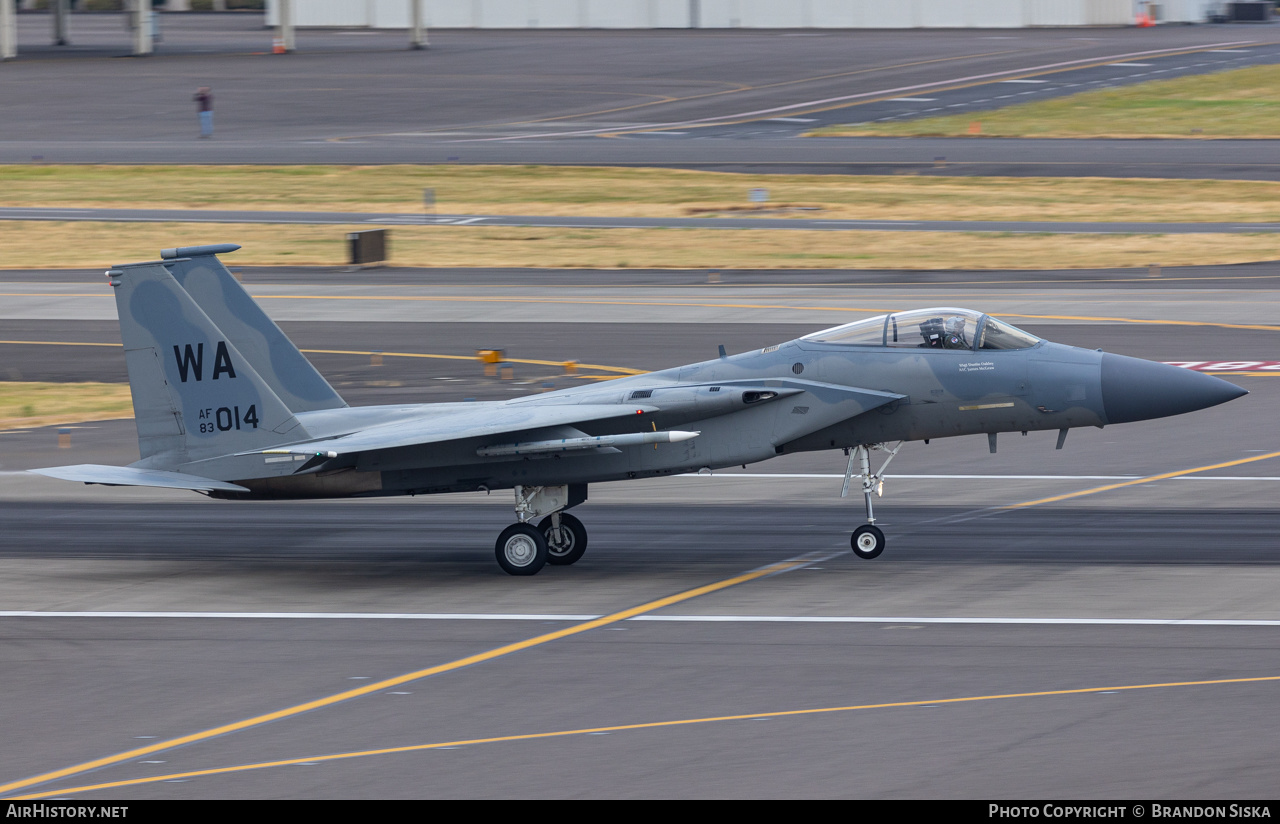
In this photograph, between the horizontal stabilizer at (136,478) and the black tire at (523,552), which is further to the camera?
the black tire at (523,552)

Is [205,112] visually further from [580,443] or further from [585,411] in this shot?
[580,443]

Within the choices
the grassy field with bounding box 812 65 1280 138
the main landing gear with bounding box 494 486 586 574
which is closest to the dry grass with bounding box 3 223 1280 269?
the grassy field with bounding box 812 65 1280 138

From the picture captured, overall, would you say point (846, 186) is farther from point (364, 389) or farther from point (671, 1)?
point (671, 1)

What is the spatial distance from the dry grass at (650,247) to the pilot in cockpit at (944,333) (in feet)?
90.6

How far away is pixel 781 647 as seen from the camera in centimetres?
1592

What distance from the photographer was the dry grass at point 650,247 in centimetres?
4700

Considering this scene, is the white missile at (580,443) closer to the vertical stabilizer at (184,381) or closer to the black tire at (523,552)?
the black tire at (523,552)

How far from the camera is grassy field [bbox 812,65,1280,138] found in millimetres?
72625

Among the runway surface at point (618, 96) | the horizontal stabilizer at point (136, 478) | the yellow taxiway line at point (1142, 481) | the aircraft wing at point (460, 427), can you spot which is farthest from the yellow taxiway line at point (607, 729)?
the runway surface at point (618, 96)

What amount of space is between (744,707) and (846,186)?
48.3m

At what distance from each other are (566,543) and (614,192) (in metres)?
41.8

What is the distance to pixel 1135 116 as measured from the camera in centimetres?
7562

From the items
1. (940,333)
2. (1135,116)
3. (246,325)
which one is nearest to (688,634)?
(940,333)

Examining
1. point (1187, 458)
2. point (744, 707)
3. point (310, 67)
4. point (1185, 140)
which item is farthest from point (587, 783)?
point (310, 67)
